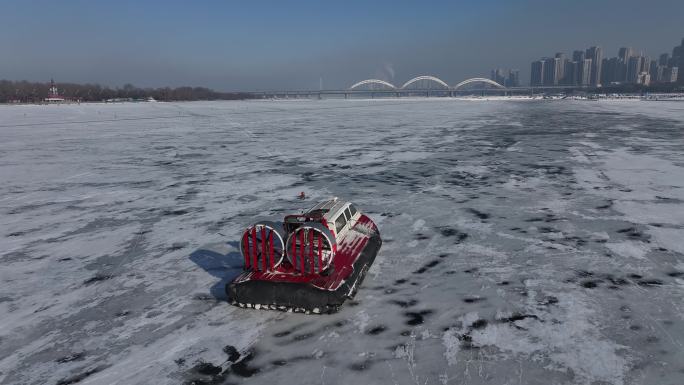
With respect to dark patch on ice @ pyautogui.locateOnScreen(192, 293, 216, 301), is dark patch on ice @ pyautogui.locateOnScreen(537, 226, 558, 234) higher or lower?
higher

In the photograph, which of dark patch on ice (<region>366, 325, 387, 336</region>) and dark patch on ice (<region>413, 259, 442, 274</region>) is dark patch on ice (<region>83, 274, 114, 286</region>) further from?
dark patch on ice (<region>413, 259, 442, 274</region>)

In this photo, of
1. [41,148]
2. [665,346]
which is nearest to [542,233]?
[665,346]

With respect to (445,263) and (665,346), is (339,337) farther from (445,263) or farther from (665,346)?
(665,346)

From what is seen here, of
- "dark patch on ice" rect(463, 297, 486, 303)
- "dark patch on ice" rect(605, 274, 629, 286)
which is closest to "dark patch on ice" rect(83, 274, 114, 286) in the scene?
"dark patch on ice" rect(463, 297, 486, 303)

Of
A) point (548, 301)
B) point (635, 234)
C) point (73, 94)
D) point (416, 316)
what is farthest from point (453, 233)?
point (73, 94)

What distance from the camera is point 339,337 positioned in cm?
647

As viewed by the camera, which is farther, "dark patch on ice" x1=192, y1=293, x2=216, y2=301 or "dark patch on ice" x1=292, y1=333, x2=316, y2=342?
"dark patch on ice" x1=192, y1=293, x2=216, y2=301

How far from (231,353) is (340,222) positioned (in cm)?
346

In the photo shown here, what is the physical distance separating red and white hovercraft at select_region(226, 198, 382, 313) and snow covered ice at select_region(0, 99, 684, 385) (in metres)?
0.32

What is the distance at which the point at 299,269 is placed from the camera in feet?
24.2

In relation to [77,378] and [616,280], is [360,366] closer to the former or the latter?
[77,378]

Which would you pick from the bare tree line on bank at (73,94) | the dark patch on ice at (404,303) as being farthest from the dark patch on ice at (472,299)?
the bare tree line on bank at (73,94)

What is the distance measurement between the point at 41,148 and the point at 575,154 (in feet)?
106

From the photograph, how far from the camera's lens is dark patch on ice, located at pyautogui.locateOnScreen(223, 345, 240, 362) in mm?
6030
